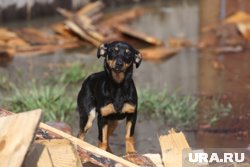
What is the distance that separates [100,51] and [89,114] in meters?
0.59

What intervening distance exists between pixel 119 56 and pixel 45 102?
3434 millimetres

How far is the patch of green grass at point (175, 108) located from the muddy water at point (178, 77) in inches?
6.3

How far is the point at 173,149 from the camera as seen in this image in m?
5.22

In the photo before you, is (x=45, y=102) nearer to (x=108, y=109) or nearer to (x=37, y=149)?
(x=108, y=109)

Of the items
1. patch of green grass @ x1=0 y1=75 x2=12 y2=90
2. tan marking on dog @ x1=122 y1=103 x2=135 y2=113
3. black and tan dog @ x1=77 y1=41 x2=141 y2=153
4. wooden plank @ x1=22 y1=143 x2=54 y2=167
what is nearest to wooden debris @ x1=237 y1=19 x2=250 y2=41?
patch of green grass @ x1=0 y1=75 x2=12 y2=90

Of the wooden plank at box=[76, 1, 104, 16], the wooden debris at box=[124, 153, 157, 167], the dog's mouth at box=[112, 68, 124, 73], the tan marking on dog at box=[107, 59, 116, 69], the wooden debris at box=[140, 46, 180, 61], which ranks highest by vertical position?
the wooden plank at box=[76, 1, 104, 16]

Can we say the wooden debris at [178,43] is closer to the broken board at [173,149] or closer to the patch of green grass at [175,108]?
the patch of green grass at [175,108]

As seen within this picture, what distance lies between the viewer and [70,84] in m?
9.80

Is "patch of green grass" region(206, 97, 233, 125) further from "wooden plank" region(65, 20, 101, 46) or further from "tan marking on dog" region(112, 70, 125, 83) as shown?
"wooden plank" region(65, 20, 101, 46)

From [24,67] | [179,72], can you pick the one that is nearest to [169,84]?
[179,72]

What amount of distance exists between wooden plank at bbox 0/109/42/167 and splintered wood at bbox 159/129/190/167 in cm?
152

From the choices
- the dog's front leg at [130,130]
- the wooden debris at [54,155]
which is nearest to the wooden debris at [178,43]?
the dog's front leg at [130,130]

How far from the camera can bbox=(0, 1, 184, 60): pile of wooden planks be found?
12266 millimetres

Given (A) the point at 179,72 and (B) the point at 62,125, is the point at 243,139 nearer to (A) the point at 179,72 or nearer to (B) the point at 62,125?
(B) the point at 62,125
